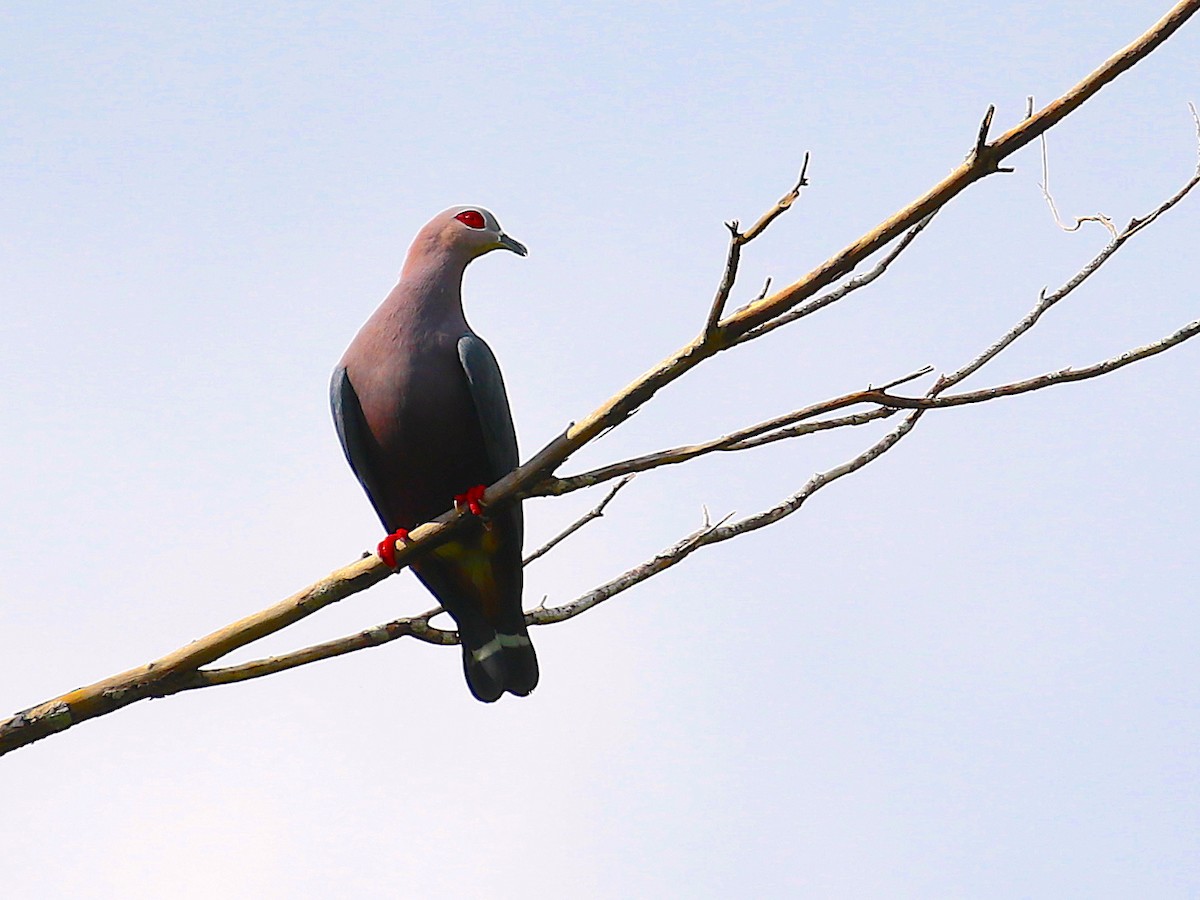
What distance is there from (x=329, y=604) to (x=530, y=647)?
1.35 m

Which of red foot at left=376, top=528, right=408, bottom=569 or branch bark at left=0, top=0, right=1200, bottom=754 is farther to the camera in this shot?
red foot at left=376, top=528, right=408, bottom=569

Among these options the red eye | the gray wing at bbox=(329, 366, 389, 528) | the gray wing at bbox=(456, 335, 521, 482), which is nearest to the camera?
the gray wing at bbox=(456, 335, 521, 482)

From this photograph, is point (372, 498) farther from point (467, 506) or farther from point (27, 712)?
point (27, 712)

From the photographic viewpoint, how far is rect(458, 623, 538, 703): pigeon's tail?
4.23 m

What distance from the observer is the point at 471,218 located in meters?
4.53

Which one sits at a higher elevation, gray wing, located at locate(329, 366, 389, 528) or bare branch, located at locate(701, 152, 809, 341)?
gray wing, located at locate(329, 366, 389, 528)

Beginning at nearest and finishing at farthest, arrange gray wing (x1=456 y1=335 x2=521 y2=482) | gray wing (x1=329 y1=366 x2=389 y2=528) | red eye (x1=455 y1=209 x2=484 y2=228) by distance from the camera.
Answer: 1. gray wing (x1=456 y1=335 x2=521 y2=482)
2. gray wing (x1=329 y1=366 x2=389 y2=528)
3. red eye (x1=455 y1=209 x2=484 y2=228)

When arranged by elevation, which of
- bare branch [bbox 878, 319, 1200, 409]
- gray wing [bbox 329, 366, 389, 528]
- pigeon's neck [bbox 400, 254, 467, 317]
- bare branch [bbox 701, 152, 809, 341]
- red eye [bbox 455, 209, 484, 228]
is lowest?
bare branch [bbox 878, 319, 1200, 409]

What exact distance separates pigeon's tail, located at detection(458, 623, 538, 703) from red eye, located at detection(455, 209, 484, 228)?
4.49 ft

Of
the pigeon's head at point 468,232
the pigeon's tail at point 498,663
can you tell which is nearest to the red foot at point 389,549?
the pigeon's tail at point 498,663

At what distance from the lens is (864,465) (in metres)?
3.27

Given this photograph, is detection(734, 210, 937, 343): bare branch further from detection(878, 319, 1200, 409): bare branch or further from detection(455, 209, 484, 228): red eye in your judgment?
detection(455, 209, 484, 228): red eye

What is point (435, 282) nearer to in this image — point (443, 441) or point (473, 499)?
point (443, 441)

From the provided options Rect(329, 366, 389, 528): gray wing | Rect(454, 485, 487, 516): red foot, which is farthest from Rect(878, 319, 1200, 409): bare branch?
Rect(329, 366, 389, 528): gray wing
